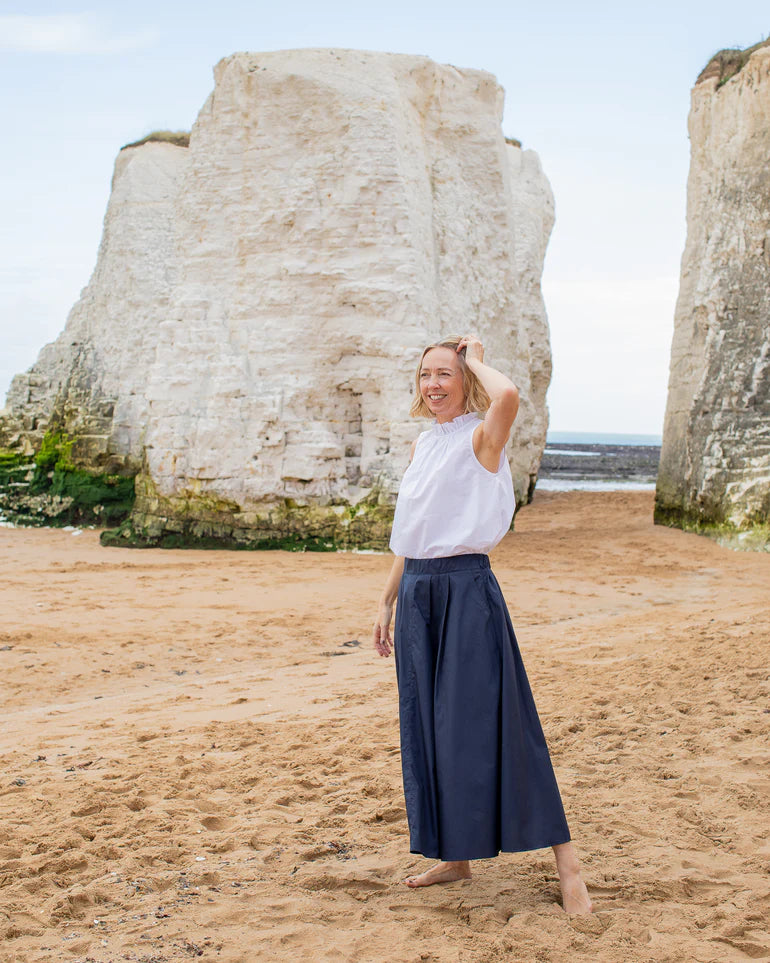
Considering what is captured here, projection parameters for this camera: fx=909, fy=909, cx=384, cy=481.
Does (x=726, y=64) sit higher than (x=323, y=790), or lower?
higher

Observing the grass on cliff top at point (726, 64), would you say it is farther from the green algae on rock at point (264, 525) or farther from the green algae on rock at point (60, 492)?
the green algae on rock at point (60, 492)

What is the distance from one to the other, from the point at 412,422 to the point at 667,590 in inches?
157

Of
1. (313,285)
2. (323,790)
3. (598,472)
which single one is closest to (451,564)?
(323,790)

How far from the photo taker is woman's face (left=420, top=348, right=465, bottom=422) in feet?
10.1

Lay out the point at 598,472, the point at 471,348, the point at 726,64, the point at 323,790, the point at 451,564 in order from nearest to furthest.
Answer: the point at 451,564, the point at 471,348, the point at 323,790, the point at 726,64, the point at 598,472

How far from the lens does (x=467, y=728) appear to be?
110 inches

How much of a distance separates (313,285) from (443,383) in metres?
9.78

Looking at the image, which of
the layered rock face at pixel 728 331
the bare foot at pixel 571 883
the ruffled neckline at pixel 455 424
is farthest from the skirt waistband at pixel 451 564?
the layered rock face at pixel 728 331

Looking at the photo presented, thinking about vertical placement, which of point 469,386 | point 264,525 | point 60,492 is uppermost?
point 469,386

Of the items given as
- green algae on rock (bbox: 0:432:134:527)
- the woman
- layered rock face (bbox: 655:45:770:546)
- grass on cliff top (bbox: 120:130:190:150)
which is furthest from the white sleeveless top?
grass on cliff top (bbox: 120:130:190:150)

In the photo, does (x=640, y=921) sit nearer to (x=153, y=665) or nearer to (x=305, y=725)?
(x=305, y=725)

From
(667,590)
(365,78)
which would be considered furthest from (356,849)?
(365,78)

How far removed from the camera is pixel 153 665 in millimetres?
6359

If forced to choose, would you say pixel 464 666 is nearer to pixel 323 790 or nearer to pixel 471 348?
pixel 471 348
